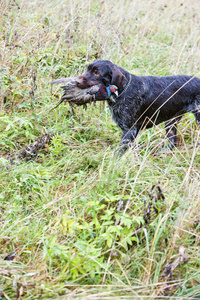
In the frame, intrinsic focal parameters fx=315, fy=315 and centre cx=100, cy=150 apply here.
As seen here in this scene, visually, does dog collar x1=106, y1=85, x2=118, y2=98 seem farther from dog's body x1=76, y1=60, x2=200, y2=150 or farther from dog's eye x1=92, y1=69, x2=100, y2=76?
dog's eye x1=92, y1=69, x2=100, y2=76

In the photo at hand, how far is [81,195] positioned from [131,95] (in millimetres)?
1483

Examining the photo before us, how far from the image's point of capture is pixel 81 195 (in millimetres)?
2869

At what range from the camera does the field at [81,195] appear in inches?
84.8

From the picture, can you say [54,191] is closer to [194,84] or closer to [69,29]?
[194,84]

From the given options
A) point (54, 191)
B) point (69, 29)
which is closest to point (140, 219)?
point (54, 191)

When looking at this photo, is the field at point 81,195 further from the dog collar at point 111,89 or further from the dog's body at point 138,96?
the dog collar at point 111,89

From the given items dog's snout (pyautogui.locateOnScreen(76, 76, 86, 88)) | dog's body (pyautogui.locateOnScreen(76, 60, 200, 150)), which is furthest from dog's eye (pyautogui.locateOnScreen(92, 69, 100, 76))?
dog's snout (pyautogui.locateOnScreen(76, 76, 86, 88))

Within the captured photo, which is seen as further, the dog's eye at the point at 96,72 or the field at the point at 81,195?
the dog's eye at the point at 96,72

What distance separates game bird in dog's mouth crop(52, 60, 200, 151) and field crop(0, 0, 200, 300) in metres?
0.38

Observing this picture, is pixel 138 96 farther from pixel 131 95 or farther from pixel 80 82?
pixel 80 82

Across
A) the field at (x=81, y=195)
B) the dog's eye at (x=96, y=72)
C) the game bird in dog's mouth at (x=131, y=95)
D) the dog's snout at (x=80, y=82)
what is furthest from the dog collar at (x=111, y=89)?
the field at (x=81, y=195)

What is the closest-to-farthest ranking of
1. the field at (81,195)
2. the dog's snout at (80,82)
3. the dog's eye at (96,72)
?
1. the field at (81,195)
2. the dog's snout at (80,82)
3. the dog's eye at (96,72)

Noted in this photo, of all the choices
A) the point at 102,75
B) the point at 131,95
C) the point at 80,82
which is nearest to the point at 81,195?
the point at 80,82

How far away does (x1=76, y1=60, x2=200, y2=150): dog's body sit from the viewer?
346 centimetres
